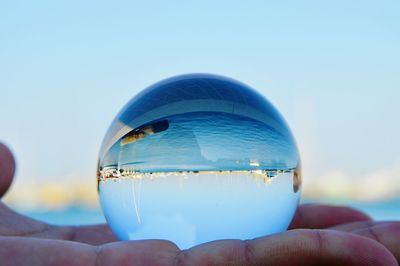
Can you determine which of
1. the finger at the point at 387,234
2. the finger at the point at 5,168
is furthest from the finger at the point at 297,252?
the finger at the point at 5,168

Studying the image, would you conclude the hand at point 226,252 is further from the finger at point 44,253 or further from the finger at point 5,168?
the finger at point 5,168

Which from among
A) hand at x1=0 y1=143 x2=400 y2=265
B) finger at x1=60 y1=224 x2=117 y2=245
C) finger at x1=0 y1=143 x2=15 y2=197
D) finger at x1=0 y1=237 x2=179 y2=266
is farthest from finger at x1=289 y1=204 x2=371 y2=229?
finger at x1=0 y1=143 x2=15 y2=197

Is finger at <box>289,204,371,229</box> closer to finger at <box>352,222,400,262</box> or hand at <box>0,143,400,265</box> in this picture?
finger at <box>352,222,400,262</box>

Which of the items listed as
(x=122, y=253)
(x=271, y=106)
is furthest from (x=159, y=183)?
(x=271, y=106)

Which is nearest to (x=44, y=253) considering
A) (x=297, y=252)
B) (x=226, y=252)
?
(x=226, y=252)

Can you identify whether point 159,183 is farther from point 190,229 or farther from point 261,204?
point 261,204

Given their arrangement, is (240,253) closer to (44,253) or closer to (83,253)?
(83,253)
